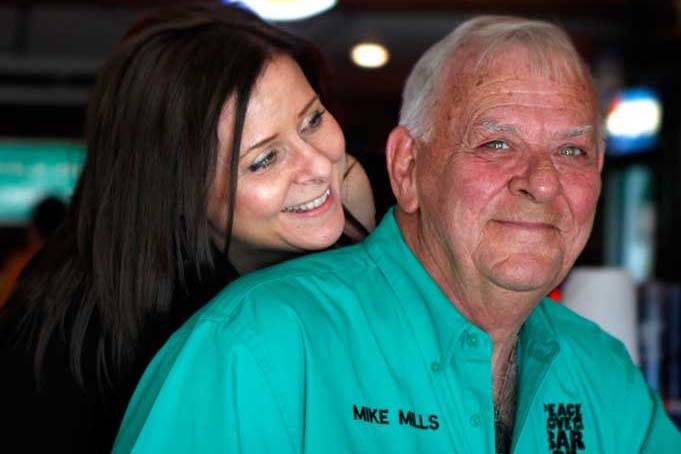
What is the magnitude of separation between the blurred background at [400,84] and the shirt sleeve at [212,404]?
289 centimetres

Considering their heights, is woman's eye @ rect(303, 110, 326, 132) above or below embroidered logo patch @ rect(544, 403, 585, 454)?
above

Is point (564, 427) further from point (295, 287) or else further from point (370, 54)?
point (370, 54)

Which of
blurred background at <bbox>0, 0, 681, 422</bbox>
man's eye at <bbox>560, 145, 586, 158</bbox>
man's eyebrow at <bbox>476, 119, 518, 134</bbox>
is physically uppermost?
man's eyebrow at <bbox>476, 119, 518, 134</bbox>

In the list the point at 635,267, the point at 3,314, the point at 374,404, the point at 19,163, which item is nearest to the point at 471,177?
the point at 374,404

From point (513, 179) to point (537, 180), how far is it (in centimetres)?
4

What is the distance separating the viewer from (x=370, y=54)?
816 centimetres

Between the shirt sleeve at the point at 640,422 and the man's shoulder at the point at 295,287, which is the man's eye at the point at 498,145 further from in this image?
the shirt sleeve at the point at 640,422

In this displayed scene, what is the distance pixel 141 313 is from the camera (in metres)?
1.85

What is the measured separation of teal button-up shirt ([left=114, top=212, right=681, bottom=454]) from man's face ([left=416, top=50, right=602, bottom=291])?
0.36ft

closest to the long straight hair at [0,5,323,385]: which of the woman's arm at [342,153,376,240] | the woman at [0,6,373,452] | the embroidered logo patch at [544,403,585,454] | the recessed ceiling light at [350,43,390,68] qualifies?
the woman at [0,6,373,452]

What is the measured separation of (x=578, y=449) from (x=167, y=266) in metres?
0.86

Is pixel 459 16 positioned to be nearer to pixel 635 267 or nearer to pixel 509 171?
pixel 635 267

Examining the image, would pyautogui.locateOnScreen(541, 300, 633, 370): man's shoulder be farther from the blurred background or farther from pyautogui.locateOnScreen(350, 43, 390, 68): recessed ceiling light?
pyautogui.locateOnScreen(350, 43, 390, 68): recessed ceiling light

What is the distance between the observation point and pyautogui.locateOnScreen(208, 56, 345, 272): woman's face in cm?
186
